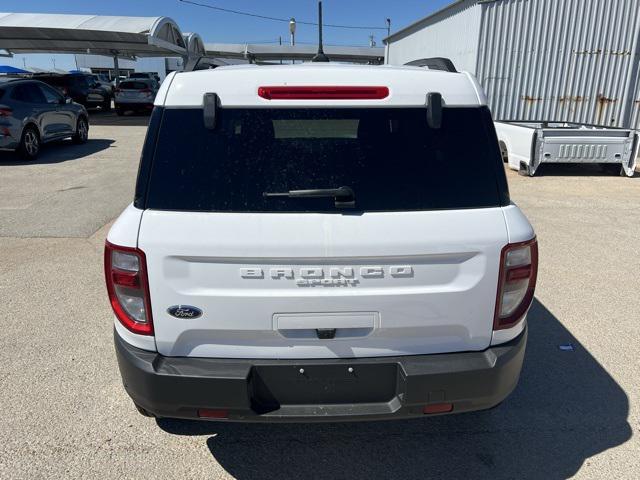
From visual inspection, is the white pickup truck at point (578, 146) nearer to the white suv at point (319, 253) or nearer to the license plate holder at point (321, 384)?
the white suv at point (319, 253)

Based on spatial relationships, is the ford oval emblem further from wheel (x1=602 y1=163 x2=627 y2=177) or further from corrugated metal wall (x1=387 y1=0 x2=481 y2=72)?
corrugated metal wall (x1=387 y1=0 x2=481 y2=72)

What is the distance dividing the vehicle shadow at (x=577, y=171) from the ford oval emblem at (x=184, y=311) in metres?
9.93

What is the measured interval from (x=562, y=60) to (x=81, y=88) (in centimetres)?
2167

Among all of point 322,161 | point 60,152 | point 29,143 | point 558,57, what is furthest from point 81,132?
point 322,161

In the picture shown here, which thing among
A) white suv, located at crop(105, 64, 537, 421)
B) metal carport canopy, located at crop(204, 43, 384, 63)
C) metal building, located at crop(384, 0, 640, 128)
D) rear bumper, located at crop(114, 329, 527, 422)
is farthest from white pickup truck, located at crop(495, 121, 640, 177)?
metal carport canopy, located at crop(204, 43, 384, 63)

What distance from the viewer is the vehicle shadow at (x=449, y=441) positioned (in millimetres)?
2443

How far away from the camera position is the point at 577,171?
35.7 ft

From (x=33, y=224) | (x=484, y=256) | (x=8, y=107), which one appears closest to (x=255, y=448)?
(x=484, y=256)

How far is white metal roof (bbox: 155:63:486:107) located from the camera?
6.91ft

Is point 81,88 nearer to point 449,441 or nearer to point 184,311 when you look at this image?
point 184,311

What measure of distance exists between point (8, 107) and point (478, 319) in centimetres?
1149

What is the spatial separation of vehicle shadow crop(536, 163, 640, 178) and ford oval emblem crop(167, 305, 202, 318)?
993cm

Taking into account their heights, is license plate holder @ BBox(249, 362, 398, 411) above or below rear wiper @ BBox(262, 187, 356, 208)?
below

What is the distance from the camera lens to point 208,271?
196cm
